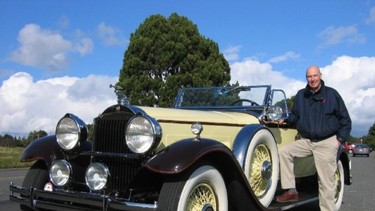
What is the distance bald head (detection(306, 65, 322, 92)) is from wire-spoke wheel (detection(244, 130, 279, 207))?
2.49 feet

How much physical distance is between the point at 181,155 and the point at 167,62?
18.9m

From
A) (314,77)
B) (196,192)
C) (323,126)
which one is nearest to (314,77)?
(314,77)

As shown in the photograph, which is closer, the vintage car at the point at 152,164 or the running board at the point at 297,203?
the vintage car at the point at 152,164

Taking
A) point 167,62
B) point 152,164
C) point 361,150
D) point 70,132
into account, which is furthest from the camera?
point 361,150

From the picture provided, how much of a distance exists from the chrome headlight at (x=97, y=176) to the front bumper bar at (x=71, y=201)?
18cm

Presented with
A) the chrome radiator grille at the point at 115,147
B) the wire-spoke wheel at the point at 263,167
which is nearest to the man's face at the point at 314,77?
the wire-spoke wheel at the point at 263,167

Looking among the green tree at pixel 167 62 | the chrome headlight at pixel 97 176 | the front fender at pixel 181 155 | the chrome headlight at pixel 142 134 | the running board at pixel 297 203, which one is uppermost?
the green tree at pixel 167 62

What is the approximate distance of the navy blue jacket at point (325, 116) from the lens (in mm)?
5145

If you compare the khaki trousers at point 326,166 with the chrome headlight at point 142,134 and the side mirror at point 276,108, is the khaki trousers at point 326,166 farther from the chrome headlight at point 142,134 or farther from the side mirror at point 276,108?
the chrome headlight at point 142,134

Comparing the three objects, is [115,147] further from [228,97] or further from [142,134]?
[228,97]

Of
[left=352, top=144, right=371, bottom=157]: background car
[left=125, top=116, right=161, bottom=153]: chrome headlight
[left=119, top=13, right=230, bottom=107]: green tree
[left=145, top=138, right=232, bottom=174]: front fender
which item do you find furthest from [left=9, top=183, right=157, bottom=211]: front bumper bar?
[left=352, top=144, right=371, bottom=157]: background car

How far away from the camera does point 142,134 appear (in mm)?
4215

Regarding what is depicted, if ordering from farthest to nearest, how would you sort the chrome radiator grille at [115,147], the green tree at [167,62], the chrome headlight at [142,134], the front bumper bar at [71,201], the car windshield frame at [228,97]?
the green tree at [167,62], the car windshield frame at [228,97], the chrome radiator grille at [115,147], the chrome headlight at [142,134], the front bumper bar at [71,201]

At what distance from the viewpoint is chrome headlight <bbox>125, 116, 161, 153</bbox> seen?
415 centimetres
